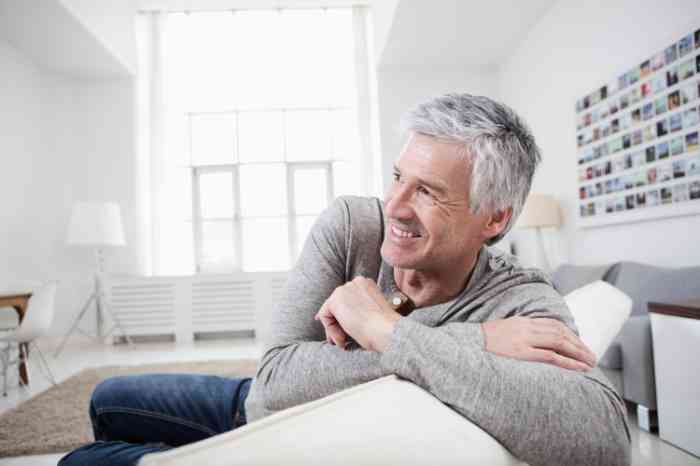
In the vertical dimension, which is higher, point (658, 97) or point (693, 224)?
point (658, 97)

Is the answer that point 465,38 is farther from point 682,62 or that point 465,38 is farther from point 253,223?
point 253,223

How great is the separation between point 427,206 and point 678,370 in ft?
6.20

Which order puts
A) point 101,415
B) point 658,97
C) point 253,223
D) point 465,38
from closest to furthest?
point 101,415
point 658,97
point 465,38
point 253,223

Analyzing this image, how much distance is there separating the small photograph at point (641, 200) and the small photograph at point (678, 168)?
0.32 metres

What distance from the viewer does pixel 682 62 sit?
3025mm

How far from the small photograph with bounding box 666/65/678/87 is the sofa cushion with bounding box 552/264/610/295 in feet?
4.17

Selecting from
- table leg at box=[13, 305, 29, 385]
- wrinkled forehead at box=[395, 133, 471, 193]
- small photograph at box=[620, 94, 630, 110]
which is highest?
small photograph at box=[620, 94, 630, 110]

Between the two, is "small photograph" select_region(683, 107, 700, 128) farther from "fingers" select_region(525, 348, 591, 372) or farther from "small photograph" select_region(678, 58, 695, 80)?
"fingers" select_region(525, 348, 591, 372)

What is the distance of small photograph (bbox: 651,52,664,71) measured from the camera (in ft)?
10.6

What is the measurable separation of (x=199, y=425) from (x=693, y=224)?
3131mm

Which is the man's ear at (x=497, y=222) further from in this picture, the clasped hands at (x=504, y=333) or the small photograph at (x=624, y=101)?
the small photograph at (x=624, y=101)

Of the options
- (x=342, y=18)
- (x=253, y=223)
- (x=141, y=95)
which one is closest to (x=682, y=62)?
(x=342, y=18)

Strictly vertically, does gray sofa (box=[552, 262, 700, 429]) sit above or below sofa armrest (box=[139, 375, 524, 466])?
below

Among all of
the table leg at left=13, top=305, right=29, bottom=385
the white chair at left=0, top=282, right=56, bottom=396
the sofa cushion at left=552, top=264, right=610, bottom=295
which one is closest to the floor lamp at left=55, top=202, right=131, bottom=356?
the table leg at left=13, top=305, right=29, bottom=385
